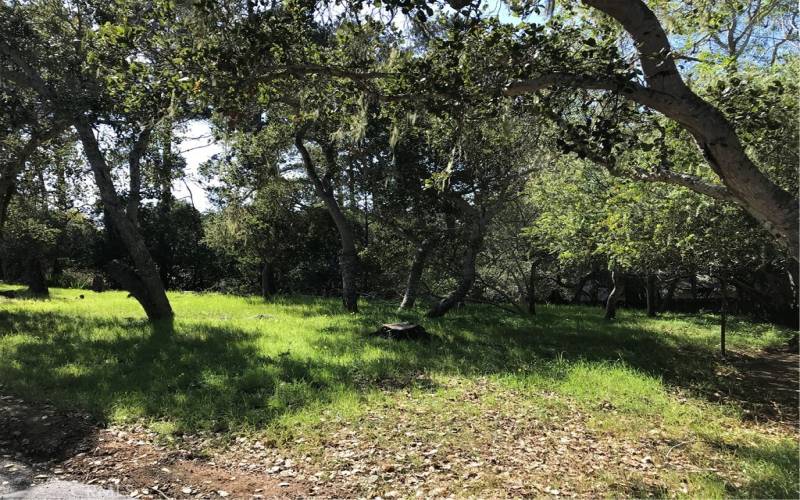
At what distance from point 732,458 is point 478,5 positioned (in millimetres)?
5247

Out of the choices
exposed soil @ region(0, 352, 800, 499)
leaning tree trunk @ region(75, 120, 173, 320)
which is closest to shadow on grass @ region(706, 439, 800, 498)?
exposed soil @ region(0, 352, 800, 499)

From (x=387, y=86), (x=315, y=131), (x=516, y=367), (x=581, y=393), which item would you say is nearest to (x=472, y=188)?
(x=315, y=131)

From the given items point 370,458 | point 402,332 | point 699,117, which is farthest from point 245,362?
point 699,117

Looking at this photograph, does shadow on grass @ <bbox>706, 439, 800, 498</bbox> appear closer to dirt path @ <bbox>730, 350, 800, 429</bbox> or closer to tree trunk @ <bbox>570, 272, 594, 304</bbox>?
dirt path @ <bbox>730, 350, 800, 429</bbox>

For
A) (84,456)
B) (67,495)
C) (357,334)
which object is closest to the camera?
(67,495)

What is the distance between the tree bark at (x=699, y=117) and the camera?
423 centimetres

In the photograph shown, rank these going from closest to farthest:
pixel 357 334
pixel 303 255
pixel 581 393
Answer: pixel 581 393 → pixel 357 334 → pixel 303 255

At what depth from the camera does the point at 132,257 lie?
1230 cm

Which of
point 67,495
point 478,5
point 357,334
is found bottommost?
point 67,495

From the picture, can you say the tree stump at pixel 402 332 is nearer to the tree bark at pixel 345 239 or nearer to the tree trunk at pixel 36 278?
the tree bark at pixel 345 239

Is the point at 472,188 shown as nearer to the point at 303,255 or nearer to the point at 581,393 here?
the point at 581,393

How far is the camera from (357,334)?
37.1 ft

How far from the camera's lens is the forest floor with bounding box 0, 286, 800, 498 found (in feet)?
15.5

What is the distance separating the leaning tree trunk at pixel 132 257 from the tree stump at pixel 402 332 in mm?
5386
